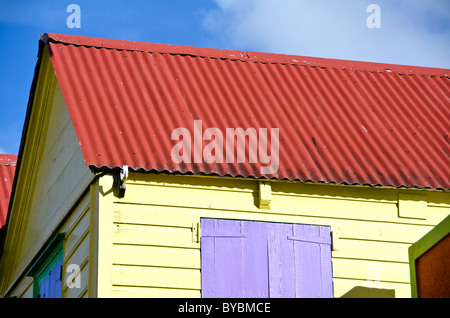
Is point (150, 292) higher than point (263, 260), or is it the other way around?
point (263, 260)

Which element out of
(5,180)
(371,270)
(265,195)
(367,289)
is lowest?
(367,289)

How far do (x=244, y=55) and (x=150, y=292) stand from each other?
15.2 ft

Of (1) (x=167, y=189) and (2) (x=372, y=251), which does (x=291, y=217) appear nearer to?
(2) (x=372, y=251)

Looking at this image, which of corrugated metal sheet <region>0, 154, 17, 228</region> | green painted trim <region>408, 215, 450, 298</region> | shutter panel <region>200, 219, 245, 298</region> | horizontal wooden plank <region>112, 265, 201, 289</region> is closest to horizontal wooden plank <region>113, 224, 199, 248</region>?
shutter panel <region>200, 219, 245, 298</region>

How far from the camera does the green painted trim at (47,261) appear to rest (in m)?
12.8

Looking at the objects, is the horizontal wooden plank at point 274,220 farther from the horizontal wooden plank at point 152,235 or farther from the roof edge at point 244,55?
the roof edge at point 244,55

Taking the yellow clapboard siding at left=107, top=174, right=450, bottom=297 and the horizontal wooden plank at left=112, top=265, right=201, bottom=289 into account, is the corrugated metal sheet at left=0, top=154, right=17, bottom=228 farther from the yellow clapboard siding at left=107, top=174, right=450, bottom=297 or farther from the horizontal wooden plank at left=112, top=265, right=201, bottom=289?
the horizontal wooden plank at left=112, top=265, right=201, bottom=289

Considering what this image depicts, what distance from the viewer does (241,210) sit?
39.4 ft

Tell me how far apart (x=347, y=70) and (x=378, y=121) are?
4.53 feet

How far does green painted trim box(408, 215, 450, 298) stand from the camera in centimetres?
873

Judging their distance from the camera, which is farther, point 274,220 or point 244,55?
point 244,55

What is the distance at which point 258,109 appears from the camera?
13336 mm

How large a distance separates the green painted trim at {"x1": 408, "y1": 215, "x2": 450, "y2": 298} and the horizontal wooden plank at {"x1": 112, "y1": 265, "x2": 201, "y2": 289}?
9.82 feet

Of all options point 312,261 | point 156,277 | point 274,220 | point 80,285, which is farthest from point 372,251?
point 80,285
